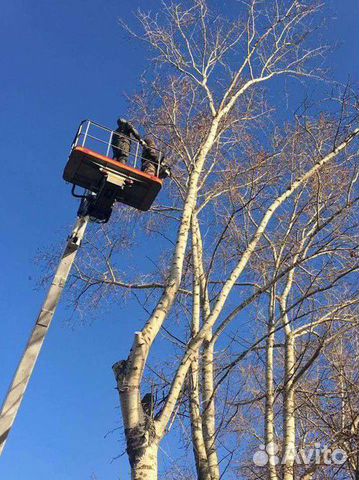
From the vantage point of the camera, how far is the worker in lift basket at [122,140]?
6.23 metres

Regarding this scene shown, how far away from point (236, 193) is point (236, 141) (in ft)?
3.94

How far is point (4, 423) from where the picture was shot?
175 inches

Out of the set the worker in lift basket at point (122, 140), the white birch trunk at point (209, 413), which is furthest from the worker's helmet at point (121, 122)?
the white birch trunk at point (209, 413)

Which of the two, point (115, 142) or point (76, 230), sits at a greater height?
point (115, 142)

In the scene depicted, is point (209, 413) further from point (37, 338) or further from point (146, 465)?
point (37, 338)

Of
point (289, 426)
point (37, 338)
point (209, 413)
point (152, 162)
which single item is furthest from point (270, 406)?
point (152, 162)

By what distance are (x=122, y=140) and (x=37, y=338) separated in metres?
2.61

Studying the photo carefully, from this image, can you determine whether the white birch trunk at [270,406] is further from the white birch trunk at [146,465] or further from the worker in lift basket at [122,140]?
the worker in lift basket at [122,140]

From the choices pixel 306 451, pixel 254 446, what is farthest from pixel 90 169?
pixel 254 446

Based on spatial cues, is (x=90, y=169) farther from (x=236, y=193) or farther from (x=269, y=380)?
(x=269, y=380)

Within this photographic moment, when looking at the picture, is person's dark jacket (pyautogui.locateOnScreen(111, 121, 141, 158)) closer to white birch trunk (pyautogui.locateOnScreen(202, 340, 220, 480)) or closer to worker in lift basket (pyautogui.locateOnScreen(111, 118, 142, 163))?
worker in lift basket (pyautogui.locateOnScreen(111, 118, 142, 163))

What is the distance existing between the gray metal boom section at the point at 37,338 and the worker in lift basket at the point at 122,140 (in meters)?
0.87

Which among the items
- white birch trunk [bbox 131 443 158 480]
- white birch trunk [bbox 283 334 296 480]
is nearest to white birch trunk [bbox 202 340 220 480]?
white birch trunk [bbox 283 334 296 480]

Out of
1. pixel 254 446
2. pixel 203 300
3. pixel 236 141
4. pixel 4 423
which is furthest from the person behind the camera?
pixel 254 446
